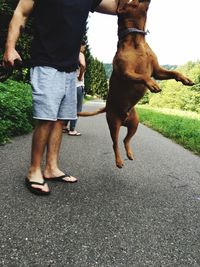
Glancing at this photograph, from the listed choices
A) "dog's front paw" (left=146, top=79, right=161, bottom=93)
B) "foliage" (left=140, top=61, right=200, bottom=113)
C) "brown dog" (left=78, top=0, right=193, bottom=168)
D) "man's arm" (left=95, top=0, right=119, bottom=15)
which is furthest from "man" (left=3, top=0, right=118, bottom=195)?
"foliage" (left=140, top=61, right=200, bottom=113)

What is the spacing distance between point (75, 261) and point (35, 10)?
2180 millimetres

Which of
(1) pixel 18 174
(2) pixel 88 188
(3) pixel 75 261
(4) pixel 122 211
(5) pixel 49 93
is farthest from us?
(1) pixel 18 174

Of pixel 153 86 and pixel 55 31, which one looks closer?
pixel 153 86

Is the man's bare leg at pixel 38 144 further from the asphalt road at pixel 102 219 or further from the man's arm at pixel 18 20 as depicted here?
the man's arm at pixel 18 20

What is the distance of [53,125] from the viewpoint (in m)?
3.42

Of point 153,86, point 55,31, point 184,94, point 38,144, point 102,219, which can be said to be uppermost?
point 55,31

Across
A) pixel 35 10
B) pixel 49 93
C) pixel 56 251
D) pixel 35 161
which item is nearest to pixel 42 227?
pixel 56 251

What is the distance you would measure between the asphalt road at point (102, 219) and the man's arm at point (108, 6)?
5.51 ft

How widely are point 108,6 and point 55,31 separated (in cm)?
67

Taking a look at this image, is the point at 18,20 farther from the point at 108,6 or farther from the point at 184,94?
the point at 184,94

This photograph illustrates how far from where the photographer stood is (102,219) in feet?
8.54

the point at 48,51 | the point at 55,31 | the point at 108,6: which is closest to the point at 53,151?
the point at 48,51

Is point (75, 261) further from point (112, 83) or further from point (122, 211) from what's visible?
point (112, 83)

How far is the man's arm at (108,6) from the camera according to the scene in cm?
345
